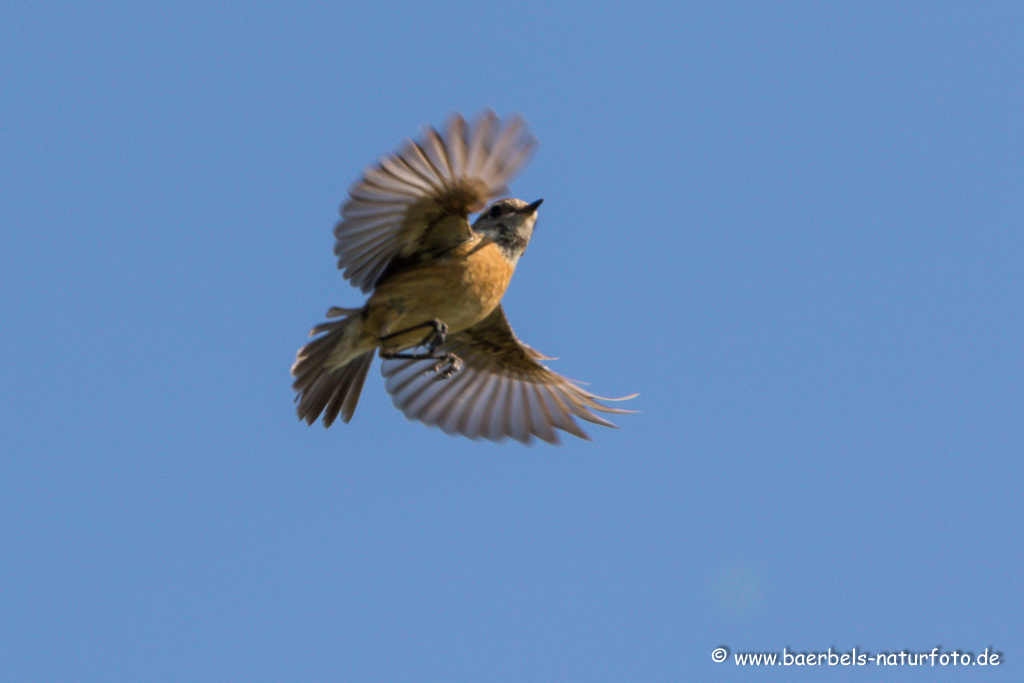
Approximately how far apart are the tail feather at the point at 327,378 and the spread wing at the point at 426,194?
546 mm

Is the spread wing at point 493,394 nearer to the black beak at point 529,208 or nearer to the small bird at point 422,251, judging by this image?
the small bird at point 422,251

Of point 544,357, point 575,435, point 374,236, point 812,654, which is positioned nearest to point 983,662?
point 812,654

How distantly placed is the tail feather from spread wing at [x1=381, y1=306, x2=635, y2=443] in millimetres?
1362

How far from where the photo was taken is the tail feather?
885 centimetres

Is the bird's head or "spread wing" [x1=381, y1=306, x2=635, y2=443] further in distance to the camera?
"spread wing" [x1=381, y1=306, x2=635, y2=443]

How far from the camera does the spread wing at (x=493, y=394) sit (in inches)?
424

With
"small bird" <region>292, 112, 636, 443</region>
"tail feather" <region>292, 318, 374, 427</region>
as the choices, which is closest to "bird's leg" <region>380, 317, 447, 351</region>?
"small bird" <region>292, 112, 636, 443</region>

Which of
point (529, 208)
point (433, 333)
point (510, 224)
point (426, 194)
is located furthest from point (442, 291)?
point (529, 208)

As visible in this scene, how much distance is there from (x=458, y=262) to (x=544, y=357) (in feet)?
7.99

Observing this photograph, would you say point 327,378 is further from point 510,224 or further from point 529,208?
point 529,208

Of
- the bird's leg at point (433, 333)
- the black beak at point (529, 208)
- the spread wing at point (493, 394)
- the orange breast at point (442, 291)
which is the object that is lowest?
the bird's leg at point (433, 333)

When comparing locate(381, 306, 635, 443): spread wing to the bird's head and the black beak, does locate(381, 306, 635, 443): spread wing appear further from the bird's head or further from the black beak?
the black beak

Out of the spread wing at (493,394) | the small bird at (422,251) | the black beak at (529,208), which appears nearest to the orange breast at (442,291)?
the small bird at (422,251)

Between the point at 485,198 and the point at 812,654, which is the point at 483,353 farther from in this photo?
the point at 812,654
